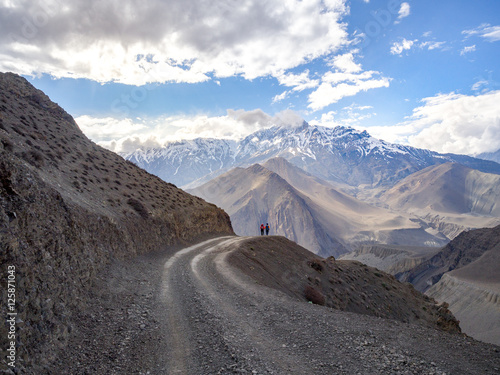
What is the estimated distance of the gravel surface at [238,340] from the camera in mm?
8625

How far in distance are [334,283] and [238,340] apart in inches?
1009

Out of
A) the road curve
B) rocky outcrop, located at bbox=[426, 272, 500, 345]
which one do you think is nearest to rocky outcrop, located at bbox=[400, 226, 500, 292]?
rocky outcrop, located at bbox=[426, 272, 500, 345]

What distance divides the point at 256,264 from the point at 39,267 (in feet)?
61.1

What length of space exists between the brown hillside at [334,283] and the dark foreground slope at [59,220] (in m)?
9.79

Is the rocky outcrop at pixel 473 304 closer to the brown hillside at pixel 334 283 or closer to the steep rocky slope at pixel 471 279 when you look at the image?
the steep rocky slope at pixel 471 279

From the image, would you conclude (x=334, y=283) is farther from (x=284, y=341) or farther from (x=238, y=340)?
(x=238, y=340)

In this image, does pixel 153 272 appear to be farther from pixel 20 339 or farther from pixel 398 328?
pixel 398 328

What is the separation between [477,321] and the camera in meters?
95.4

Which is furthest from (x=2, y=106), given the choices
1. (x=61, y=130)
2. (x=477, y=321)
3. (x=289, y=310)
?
(x=477, y=321)

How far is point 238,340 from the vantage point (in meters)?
10.2

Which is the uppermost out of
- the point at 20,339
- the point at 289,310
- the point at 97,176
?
the point at 97,176

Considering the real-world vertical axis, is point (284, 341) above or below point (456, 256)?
above

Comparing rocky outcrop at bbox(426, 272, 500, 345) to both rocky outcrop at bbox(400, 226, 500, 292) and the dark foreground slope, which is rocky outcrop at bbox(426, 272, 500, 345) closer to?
rocky outcrop at bbox(400, 226, 500, 292)

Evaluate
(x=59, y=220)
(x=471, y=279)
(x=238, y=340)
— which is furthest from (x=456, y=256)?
(x=59, y=220)
